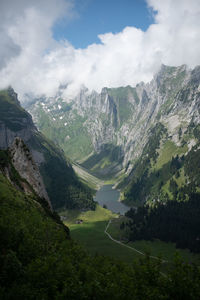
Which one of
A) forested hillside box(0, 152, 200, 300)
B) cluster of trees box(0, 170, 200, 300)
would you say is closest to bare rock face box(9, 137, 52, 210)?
forested hillside box(0, 152, 200, 300)

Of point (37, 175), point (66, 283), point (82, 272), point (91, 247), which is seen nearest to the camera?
point (66, 283)

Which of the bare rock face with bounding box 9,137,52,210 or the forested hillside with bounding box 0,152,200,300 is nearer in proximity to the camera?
the forested hillside with bounding box 0,152,200,300

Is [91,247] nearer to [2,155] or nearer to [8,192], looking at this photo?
[2,155]

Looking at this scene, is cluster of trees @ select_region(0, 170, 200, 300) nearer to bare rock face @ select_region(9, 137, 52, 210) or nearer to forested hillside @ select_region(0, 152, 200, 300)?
forested hillside @ select_region(0, 152, 200, 300)

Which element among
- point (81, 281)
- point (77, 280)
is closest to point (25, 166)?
point (81, 281)

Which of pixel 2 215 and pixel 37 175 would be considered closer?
pixel 2 215

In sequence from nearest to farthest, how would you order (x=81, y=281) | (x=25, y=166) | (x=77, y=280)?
(x=77, y=280) → (x=81, y=281) → (x=25, y=166)

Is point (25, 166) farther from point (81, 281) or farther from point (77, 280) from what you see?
point (77, 280)

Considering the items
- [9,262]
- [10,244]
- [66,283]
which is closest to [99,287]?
[66,283]
